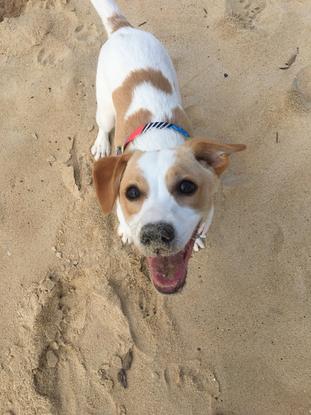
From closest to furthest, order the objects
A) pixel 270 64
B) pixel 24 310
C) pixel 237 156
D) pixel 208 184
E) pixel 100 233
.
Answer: pixel 208 184, pixel 24 310, pixel 100 233, pixel 237 156, pixel 270 64

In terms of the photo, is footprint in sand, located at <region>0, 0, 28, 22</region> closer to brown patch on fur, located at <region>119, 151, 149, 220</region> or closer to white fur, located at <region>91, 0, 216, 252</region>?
white fur, located at <region>91, 0, 216, 252</region>

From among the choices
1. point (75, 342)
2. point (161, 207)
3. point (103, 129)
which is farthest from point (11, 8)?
point (75, 342)

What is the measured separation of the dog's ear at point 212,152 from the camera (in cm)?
300

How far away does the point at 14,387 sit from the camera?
11.7ft

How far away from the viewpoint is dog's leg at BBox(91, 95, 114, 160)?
425cm

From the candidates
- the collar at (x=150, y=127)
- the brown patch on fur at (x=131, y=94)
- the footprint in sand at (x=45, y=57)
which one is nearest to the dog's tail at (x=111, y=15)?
the brown patch on fur at (x=131, y=94)

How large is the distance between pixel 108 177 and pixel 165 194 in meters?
0.50

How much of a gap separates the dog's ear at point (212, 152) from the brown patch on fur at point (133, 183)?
41 cm

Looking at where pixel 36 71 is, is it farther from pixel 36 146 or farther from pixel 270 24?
pixel 270 24

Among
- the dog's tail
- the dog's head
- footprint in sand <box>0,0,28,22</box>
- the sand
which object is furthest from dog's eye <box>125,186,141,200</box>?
footprint in sand <box>0,0,28,22</box>

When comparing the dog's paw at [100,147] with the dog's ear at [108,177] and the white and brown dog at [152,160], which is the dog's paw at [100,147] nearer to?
the white and brown dog at [152,160]

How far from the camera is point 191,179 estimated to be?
286 cm

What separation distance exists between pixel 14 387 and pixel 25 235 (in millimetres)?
1405

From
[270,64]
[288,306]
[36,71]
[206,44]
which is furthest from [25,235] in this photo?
[270,64]
